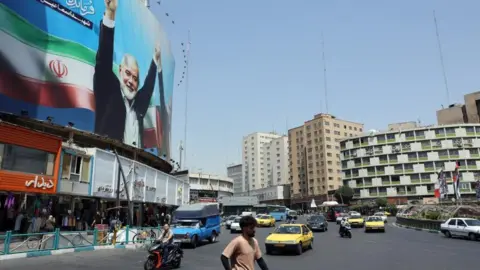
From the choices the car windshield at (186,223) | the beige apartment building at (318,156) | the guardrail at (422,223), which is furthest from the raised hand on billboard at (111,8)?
the beige apartment building at (318,156)

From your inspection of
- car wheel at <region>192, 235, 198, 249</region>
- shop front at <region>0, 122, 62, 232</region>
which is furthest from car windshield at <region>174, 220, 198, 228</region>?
shop front at <region>0, 122, 62, 232</region>

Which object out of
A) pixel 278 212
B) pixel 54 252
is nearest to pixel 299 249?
pixel 54 252

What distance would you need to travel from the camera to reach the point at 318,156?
123 m

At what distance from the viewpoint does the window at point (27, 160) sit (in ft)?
69.7

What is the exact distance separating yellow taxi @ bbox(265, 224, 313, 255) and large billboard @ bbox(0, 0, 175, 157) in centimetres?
2067

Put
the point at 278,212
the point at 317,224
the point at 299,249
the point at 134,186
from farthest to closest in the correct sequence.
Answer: the point at 278,212 < the point at 317,224 < the point at 134,186 < the point at 299,249

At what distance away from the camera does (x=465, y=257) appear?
16.1m

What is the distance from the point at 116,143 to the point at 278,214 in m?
33.9

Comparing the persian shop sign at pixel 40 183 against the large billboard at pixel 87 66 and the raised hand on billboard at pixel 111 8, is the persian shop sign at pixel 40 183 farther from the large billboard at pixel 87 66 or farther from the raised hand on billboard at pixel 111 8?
the raised hand on billboard at pixel 111 8

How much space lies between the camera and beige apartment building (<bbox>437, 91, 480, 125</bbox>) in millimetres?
96125

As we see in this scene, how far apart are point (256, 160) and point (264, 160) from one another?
194 inches

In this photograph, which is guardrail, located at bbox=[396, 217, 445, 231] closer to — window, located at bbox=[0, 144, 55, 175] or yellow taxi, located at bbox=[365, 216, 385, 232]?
yellow taxi, located at bbox=[365, 216, 385, 232]

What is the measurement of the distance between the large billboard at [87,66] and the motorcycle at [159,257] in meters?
19.2

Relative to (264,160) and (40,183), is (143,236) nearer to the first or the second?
(40,183)
